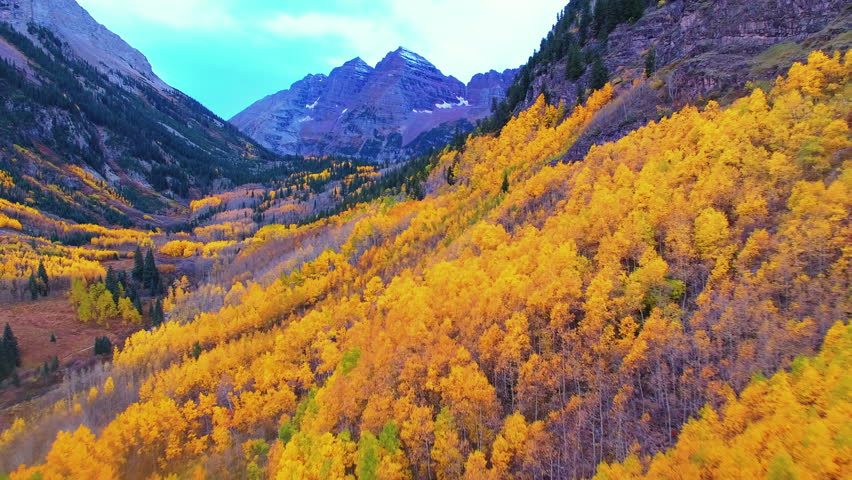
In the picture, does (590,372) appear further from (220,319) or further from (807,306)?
(220,319)

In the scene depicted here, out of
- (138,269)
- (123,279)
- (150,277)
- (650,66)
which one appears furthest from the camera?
(138,269)

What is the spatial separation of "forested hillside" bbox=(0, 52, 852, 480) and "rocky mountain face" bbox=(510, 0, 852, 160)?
5505 mm

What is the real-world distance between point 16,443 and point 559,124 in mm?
125927

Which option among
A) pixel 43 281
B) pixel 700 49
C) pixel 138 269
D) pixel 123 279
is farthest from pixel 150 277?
pixel 700 49

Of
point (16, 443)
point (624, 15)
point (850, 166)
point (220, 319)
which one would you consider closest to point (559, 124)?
point (624, 15)

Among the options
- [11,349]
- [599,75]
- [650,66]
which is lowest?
[11,349]

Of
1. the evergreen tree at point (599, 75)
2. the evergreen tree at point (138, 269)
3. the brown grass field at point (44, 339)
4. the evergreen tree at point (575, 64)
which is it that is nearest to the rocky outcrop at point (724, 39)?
the evergreen tree at point (599, 75)

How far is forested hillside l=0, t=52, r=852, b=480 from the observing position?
3103 centimetres

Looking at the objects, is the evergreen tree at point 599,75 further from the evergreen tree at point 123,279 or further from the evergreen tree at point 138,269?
the evergreen tree at point 138,269

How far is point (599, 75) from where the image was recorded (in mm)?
108375

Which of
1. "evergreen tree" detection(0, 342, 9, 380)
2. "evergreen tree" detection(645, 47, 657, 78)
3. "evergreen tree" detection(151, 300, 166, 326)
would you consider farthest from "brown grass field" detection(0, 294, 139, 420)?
"evergreen tree" detection(645, 47, 657, 78)

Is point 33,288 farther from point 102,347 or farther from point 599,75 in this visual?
point 599,75

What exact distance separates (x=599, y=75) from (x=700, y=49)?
2928 centimetres

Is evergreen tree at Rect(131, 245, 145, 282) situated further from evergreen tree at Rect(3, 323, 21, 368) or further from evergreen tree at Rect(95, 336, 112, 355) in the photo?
evergreen tree at Rect(3, 323, 21, 368)
